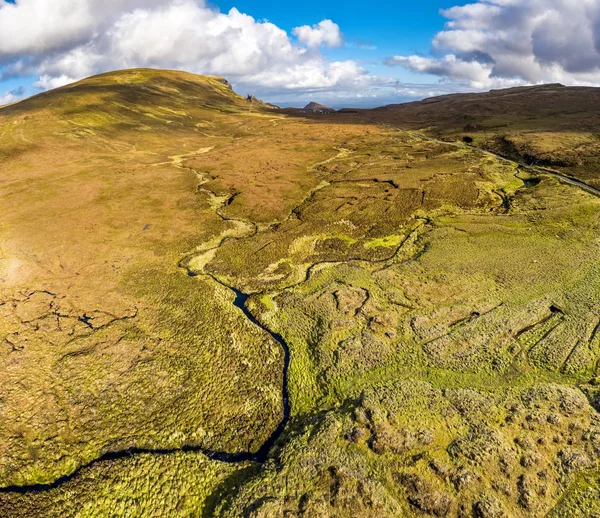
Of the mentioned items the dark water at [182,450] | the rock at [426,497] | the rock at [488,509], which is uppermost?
the rock at [488,509]

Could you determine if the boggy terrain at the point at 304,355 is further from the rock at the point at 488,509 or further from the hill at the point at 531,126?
the hill at the point at 531,126

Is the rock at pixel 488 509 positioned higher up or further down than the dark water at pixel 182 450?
higher up

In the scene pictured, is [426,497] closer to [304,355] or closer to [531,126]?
[304,355]

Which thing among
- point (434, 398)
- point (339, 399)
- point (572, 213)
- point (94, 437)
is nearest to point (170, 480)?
point (94, 437)

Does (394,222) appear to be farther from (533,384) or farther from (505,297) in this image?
(533,384)

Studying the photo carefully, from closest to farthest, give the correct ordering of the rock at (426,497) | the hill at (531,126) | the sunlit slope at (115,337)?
the rock at (426,497) → the sunlit slope at (115,337) → the hill at (531,126)

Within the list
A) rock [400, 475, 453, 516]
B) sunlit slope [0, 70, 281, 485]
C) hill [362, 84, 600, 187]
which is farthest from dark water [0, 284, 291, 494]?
hill [362, 84, 600, 187]

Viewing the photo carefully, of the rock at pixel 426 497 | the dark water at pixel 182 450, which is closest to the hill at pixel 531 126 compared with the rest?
the rock at pixel 426 497

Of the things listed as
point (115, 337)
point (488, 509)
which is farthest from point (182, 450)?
point (488, 509)
